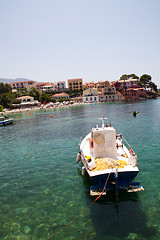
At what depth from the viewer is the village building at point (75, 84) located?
167 meters

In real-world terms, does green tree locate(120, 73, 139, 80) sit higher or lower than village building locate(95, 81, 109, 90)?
higher

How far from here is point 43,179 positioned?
17266 millimetres

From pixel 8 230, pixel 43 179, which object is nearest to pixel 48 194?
pixel 43 179

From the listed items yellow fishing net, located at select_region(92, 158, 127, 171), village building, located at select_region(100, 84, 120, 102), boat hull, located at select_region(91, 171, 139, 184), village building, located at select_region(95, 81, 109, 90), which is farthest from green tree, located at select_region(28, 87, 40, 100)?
boat hull, located at select_region(91, 171, 139, 184)

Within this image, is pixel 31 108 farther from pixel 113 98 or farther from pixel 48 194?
pixel 48 194

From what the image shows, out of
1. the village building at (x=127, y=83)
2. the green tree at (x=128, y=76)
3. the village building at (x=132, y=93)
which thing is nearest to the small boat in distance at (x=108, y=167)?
the village building at (x=132, y=93)

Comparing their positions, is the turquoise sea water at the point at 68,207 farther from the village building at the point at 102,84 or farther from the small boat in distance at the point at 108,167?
the village building at the point at 102,84

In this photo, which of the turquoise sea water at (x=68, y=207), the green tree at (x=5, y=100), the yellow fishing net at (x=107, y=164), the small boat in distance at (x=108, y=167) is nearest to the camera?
the turquoise sea water at (x=68, y=207)

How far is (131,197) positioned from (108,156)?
3963mm

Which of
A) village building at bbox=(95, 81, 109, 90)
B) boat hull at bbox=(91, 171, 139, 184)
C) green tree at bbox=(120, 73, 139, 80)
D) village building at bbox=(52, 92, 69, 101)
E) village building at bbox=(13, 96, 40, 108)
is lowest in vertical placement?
boat hull at bbox=(91, 171, 139, 184)

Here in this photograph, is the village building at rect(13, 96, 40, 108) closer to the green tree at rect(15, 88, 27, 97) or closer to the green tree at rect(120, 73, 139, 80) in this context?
the green tree at rect(15, 88, 27, 97)

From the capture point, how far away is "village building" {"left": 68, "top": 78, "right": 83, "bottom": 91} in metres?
167

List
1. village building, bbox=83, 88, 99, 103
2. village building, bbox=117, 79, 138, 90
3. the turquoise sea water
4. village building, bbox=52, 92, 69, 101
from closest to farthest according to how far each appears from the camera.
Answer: the turquoise sea water < village building, bbox=83, 88, 99, 103 < village building, bbox=52, 92, 69, 101 < village building, bbox=117, 79, 138, 90

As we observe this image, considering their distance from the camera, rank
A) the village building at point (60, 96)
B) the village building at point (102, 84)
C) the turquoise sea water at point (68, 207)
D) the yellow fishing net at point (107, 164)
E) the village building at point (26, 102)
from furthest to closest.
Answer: the village building at point (102, 84), the village building at point (60, 96), the village building at point (26, 102), the yellow fishing net at point (107, 164), the turquoise sea water at point (68, 207)
